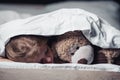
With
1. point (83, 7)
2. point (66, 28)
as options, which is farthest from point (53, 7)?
point (66, 28)

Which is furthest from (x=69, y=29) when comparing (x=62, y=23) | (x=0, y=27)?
(x=0, y=27)

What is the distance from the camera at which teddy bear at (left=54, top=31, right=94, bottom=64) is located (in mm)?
885

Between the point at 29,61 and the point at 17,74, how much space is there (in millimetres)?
82

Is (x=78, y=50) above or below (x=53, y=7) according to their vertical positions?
below

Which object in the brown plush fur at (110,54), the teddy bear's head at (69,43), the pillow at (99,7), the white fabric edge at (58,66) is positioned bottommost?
the white fabric edge at (58,66)

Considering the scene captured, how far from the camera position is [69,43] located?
0.90m

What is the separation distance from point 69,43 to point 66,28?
51mm

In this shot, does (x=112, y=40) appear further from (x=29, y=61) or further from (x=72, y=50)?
(x=29, y=61)

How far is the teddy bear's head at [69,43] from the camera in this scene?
0.90m

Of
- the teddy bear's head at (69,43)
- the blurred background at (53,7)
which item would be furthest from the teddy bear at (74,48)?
the blurred background at (53,7)

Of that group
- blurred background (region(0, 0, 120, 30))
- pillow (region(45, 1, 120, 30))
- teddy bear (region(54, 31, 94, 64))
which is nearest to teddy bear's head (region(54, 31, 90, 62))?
teddy bear (region(54, 31, 94, 64))

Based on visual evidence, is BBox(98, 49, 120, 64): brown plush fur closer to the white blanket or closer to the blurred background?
the white blanket

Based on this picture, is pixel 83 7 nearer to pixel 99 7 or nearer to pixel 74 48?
pixel 99 7

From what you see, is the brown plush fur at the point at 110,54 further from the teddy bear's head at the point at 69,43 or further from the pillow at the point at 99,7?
the pillow at the point at 99,7
